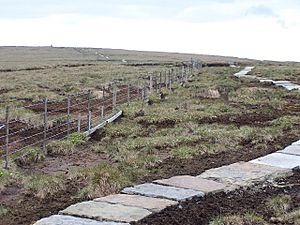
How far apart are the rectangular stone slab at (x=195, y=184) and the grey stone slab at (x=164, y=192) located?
0.17 metres

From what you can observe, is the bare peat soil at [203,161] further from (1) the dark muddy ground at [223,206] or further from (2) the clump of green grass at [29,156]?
(2) the clump of green grass at [29,156]

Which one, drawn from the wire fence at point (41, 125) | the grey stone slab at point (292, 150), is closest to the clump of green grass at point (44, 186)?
the wire fence at point (41, 125)

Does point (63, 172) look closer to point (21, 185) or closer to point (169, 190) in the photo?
point (21, 185)

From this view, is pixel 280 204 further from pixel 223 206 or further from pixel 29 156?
pixel 29 156

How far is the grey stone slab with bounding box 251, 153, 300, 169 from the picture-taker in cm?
839

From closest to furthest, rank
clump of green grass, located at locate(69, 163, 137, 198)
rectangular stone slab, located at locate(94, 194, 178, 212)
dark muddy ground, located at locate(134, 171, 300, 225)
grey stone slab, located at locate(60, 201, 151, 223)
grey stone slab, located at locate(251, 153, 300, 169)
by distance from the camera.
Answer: grey stone slab, located at locate(60, 201, 151, 223), dark muddy ground, located at locate(134, 171, 300, 225), rectangular stone slab, located at locate(94, 194, 178, 212), clump of green grass, located at locate(69, 163, 137, 198), grey stone slab, located at locate(251, 153, 300, 169)

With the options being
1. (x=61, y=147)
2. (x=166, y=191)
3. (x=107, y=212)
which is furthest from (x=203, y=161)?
(x=107, y=212)

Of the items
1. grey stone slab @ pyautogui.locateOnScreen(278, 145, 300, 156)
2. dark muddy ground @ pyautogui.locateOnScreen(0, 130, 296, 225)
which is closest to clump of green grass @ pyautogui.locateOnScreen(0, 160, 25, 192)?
dark muddy ground @ pyautogui.locateOnScreen(0, 130, 296, 225)

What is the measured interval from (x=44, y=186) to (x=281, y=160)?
3.69 meters

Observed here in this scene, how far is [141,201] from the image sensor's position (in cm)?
621

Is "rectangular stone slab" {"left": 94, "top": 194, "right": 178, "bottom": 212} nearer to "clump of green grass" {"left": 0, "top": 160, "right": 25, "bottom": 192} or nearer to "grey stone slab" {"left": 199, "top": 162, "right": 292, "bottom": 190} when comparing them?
"grey stone slab" {"left": 199, "top": 162, "right": 292, "bottom": 190}

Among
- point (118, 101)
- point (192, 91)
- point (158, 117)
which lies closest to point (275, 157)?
point (158, 117)

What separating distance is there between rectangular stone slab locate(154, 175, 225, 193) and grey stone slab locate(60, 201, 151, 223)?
3.89 feet

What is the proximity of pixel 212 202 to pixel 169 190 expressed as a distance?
22.2 inches
